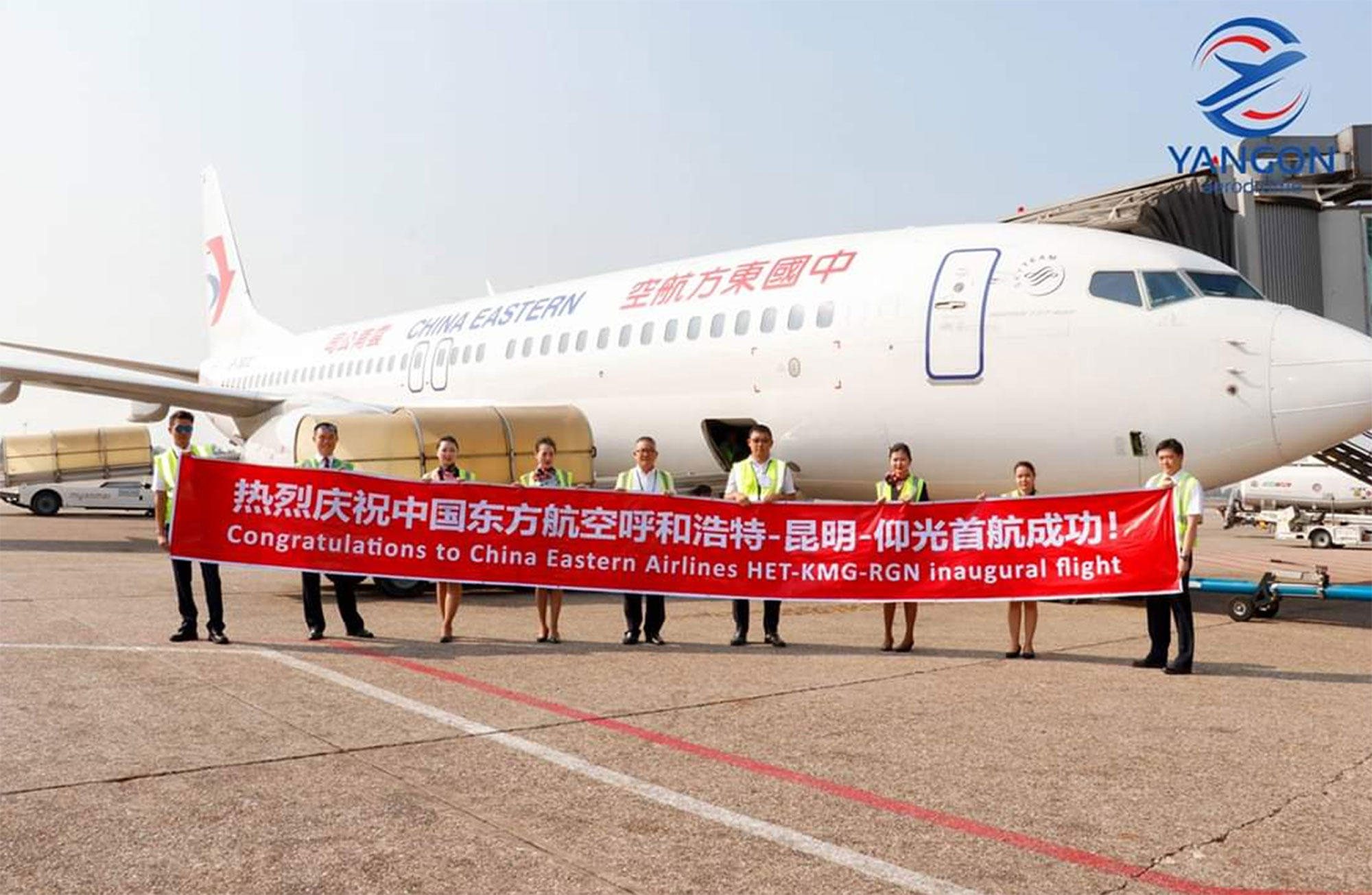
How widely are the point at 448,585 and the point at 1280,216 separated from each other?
22.3m

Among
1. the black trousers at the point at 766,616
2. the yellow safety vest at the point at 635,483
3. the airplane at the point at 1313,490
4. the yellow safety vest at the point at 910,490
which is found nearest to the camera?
the black trousers at the point at 766,616

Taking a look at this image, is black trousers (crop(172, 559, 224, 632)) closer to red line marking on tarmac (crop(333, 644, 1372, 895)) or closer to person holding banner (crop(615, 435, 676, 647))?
red line marking on tarmac (crop(333, 644, 1372, 895))

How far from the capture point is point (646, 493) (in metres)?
9.30

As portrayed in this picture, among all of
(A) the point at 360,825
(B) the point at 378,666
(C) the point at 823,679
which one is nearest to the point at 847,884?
(A) the point at 360,825

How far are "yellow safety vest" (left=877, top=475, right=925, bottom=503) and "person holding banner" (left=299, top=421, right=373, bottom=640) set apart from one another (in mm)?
4391

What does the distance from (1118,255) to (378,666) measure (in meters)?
7.73

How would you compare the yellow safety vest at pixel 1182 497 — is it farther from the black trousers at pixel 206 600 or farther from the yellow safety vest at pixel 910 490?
the black trousers at pixel 206 600

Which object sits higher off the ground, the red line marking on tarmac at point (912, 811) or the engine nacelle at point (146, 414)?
the engine nacelle at point (146, 414)

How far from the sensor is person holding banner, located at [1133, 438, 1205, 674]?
25.3ft

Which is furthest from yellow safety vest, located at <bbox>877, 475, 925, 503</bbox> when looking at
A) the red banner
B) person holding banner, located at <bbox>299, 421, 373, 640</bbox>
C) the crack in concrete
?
person holding banner, located at <bbox>299, 421, 373, 640</bbox>

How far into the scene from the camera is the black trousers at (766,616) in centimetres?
896

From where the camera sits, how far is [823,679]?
7.42 meters

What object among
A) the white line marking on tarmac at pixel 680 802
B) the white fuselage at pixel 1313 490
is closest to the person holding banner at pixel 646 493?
the white line marking on tarmac at pixel 680 802

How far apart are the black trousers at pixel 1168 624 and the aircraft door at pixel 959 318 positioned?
3314 millimetres
